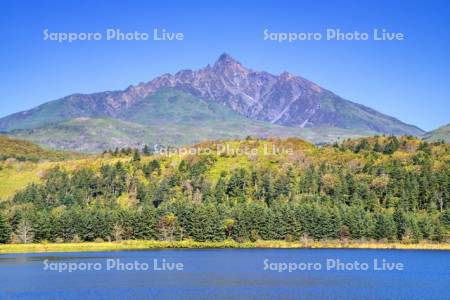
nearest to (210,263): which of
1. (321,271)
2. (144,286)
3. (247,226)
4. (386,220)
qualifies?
(321,271)

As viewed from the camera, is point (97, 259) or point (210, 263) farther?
point (97, 259)

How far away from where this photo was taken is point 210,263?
121000mm

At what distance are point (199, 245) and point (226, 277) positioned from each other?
7358 centimetres

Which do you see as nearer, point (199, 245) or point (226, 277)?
point (226, 277)

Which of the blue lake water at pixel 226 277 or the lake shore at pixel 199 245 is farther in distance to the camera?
the lake shore at pixel 199 245

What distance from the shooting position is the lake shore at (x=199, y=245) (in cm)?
15912

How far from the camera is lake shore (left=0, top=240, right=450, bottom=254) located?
522 feet

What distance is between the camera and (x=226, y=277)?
322 ft

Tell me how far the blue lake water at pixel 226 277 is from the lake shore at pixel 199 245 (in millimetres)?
18067

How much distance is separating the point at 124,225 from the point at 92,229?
885 cm

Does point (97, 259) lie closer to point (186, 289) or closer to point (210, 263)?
point (210, 263)

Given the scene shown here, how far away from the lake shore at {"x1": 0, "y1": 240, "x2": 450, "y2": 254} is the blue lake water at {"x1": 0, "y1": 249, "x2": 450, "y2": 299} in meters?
18.1

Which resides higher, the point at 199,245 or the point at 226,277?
the point at 226,277

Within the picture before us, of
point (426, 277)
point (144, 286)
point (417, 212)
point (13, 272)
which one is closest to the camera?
point (144, 286)
